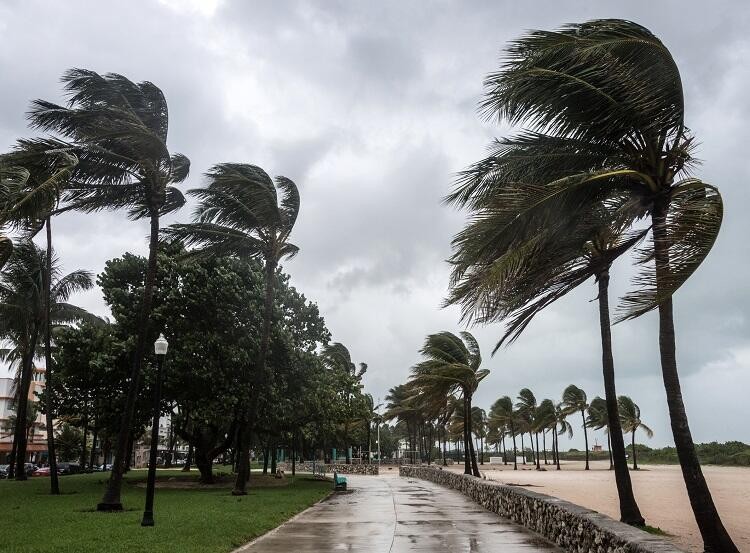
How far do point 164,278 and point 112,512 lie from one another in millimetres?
13378

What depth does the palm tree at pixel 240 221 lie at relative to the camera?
2364cm

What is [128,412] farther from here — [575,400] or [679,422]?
[575,400]

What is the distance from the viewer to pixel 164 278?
92.8 ft

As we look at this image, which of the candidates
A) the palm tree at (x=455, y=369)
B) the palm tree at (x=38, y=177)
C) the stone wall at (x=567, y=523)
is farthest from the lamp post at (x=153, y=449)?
the palm tree at (x=455, y=369)

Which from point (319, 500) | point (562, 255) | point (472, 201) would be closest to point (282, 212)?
point (319, 500)

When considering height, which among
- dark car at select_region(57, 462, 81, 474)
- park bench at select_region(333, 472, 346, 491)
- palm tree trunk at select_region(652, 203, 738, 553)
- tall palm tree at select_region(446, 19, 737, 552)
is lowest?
dark car at select_region(57, 462, 81, 474)

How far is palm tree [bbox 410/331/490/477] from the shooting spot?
3428cm

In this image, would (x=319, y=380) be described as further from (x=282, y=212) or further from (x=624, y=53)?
(x=624, y=53)

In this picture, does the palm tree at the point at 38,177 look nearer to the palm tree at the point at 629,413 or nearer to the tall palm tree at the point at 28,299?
the tall palm tree at the point at 28,299

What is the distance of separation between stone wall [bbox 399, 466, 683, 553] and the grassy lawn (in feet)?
19.0

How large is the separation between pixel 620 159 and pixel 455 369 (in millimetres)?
24586

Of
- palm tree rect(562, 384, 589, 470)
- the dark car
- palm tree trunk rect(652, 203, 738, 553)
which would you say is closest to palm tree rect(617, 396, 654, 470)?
palm tree rect(562, 384, 589, 470)

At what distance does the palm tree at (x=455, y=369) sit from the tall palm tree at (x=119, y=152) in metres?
18.5

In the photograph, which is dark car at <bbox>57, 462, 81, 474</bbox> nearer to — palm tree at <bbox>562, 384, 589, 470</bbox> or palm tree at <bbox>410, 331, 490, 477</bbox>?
palm tree at <bbox>410, 331, 490, 477</bbox>
